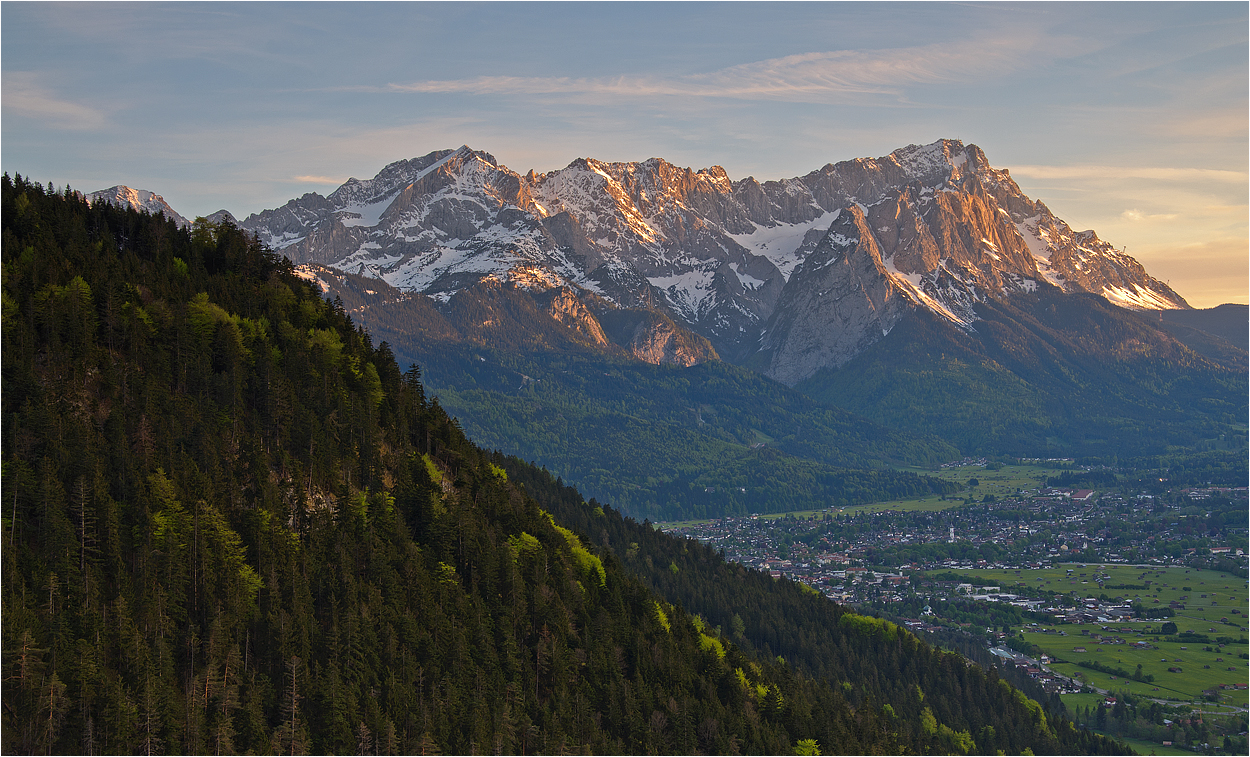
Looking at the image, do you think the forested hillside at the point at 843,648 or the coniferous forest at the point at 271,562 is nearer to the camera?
the coniferous forest at the point at 271,562

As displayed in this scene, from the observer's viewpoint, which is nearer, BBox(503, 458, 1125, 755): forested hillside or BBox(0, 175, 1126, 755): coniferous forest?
BBox(0, 175, 1126, 755): coniferous forest

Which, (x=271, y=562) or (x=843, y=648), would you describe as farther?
(x=843, y=648)

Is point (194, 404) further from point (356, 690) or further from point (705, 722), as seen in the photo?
point (705, 722)

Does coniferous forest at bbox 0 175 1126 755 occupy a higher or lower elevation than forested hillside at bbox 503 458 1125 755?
higher

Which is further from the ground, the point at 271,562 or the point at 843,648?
the point at 271,562

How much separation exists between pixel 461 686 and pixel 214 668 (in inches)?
821

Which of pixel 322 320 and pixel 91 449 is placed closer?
pixel 91 449

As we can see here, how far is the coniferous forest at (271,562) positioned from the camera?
8250cm

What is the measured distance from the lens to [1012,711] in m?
155

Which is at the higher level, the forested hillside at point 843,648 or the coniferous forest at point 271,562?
the coniferous forest at point 271,562

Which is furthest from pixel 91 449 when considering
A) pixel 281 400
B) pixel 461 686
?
pixel 461 686

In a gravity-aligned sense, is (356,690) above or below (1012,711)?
above

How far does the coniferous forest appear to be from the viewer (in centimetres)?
8250

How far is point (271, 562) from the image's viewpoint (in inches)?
3711
